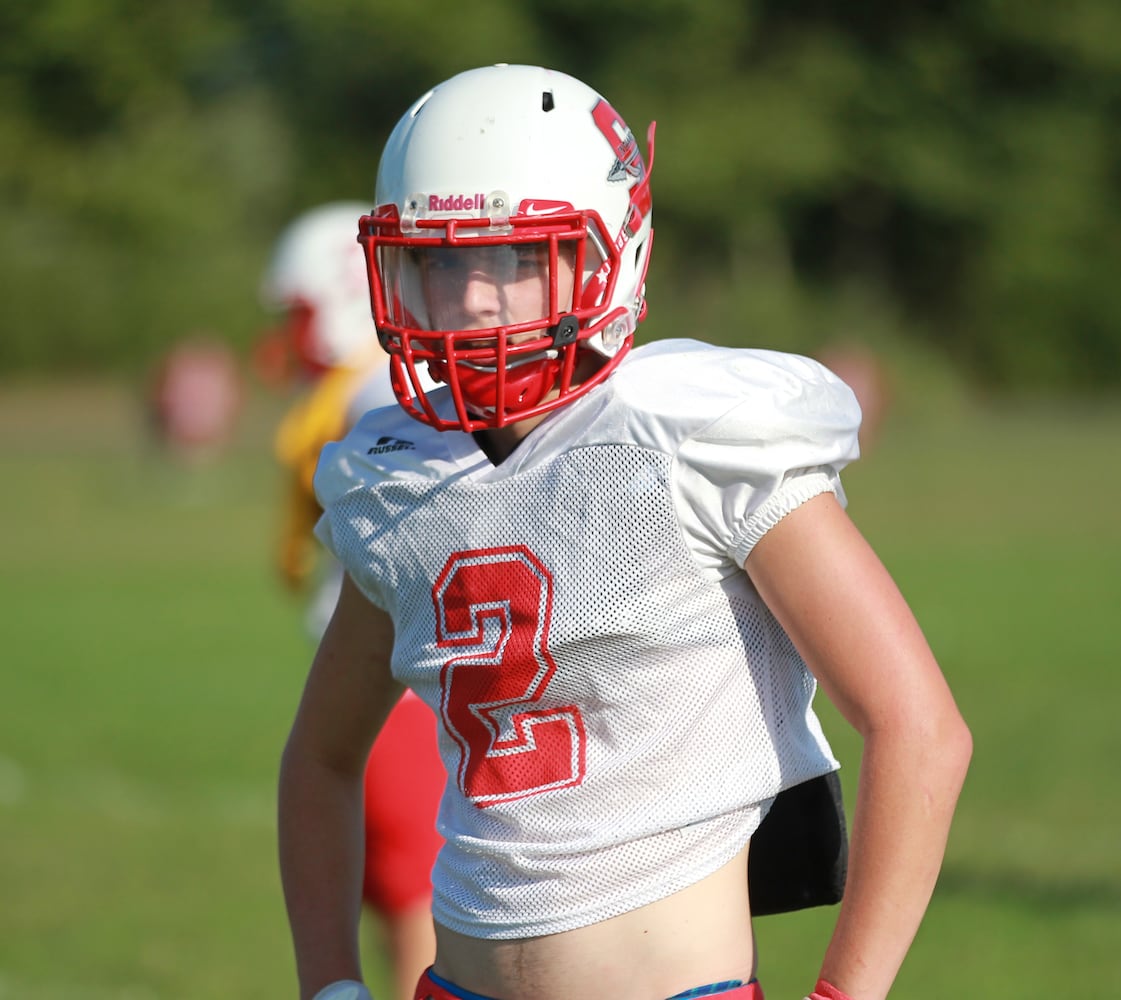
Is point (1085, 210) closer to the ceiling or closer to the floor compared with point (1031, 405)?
closer to the ceiling

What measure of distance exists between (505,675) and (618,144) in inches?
27.7

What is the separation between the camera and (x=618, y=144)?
2.18 meters

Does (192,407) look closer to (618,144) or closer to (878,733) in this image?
(618,144)

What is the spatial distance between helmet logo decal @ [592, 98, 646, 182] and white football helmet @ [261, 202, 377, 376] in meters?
2.23

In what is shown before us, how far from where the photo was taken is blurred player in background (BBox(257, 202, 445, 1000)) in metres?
3.73

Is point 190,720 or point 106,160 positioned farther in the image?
point 106,160

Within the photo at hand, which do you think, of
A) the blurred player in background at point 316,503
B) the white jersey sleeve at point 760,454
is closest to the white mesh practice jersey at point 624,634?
the white jersey sleeve at point 760,454

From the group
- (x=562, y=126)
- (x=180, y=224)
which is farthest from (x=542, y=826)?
(x=180, y=224)

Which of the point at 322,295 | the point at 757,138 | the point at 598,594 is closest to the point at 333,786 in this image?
the point at 598,594

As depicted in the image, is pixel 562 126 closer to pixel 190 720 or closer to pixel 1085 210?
pixel 190 720

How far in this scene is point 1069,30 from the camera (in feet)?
110

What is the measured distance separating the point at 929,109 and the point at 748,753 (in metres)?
33.2

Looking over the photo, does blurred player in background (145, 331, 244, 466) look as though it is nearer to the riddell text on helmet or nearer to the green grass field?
the green grass field

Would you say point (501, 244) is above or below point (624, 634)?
above
